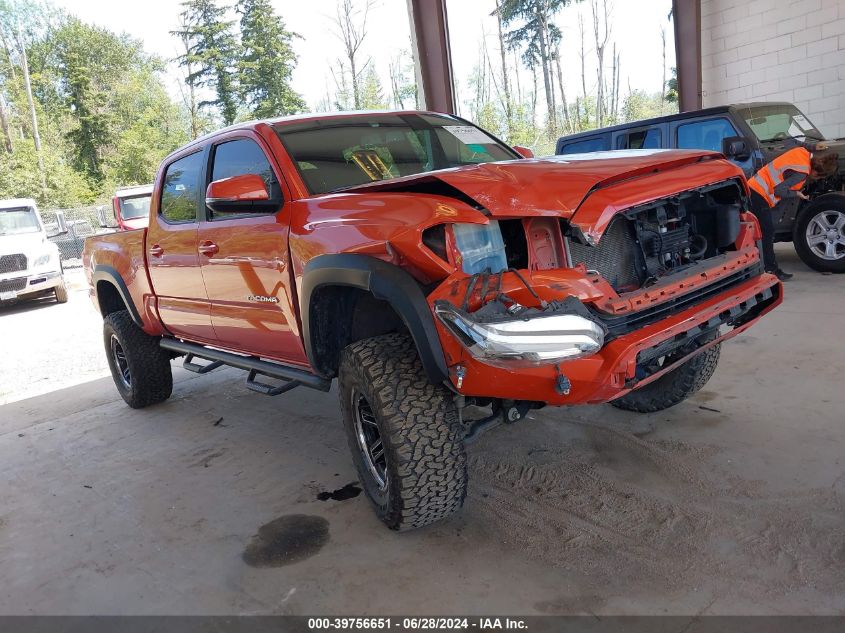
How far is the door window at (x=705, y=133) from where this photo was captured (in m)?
7.09

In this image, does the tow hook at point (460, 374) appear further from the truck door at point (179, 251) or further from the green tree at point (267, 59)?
the green tree at point (267, 59)

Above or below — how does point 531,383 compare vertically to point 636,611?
above

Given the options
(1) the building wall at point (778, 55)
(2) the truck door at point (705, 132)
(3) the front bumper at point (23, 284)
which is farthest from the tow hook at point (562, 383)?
(3) the front bumper at point (23, 284)

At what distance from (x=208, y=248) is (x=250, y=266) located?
50 cm

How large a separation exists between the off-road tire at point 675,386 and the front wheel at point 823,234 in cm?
412

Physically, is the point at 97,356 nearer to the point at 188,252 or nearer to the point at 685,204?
the point at 188,252

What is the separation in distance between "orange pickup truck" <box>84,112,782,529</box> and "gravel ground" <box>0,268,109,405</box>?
3.58m

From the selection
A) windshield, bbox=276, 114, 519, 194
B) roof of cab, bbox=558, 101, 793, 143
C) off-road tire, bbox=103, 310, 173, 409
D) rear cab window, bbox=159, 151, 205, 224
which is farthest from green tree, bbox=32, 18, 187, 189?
windshield, bbox=276, 114, 519, 194

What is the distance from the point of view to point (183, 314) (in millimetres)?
4348

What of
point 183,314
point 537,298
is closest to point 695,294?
point 537,298

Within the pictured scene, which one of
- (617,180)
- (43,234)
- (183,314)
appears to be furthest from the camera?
(43,234)

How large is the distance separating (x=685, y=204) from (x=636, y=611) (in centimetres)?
175

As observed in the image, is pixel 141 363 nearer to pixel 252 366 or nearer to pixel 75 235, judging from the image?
pixel 252 366

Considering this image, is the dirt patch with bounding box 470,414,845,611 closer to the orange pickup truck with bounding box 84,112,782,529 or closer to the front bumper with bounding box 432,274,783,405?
the orange pickup truck with bounding box 84,112,782,529
